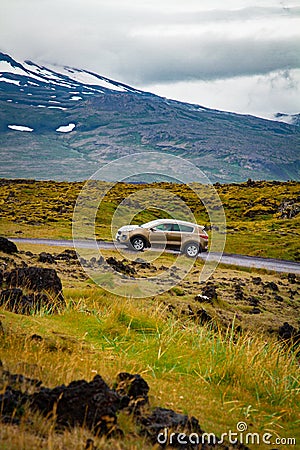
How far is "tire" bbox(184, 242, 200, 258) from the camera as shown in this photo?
116 ft

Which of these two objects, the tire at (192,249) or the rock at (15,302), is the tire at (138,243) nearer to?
the tire at (192,249)

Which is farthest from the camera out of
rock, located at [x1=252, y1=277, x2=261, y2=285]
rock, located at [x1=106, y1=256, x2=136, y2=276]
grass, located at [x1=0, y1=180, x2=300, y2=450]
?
rock, located at [x1=252, y1=277, x2=261, y2=285]

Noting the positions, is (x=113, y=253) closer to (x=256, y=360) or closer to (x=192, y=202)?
(x=256, y=360)

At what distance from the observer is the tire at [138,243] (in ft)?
111

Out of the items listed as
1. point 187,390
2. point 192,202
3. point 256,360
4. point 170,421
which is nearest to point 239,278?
point 256,360

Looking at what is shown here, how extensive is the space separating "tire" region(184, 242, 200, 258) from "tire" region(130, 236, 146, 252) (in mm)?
2935

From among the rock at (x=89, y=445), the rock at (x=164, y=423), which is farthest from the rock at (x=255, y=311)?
the rock at (x=89, y=445)

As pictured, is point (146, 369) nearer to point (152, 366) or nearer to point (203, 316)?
point (152, 366)

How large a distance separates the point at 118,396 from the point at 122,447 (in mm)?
1012

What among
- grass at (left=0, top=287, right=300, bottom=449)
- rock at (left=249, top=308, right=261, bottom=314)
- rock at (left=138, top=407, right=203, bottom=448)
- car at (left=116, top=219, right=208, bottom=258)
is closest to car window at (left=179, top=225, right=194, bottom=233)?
car at (left=116, top=219, right=208, bottom=258)

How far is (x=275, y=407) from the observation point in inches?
333

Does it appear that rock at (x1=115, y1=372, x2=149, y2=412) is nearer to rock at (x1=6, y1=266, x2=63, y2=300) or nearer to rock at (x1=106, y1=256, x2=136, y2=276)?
rock at (x1=6, y1=266, x2=63, y2=300)

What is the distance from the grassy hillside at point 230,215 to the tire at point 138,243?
40.0 ft

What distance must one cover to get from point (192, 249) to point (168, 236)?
190 centimetres
